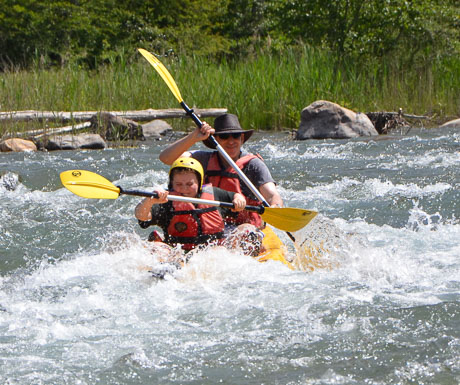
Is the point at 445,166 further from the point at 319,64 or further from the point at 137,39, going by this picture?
the point at 137,39

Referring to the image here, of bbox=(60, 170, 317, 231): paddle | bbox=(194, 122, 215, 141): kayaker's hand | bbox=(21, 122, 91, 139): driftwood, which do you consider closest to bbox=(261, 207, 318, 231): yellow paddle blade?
bbox=(60, 170, 317, 231): paddle

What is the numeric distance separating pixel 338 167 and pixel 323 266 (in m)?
3.80

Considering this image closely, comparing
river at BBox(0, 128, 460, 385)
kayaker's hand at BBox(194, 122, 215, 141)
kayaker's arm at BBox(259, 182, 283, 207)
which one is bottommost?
river at BBox(0, 128, 460, 385)

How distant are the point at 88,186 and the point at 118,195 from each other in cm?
20

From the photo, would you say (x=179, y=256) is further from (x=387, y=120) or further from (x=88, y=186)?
(x=387, y=120)

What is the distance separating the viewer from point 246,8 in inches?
914

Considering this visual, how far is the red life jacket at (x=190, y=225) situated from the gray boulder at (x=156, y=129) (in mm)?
6702

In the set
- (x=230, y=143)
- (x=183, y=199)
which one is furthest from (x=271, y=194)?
(x=183, y=199)

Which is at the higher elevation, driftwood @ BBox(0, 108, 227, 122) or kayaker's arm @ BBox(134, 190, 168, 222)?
driftwood @ BBox(0, 108, 227, 122)

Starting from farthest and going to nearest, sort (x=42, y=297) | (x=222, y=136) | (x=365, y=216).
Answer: (x=365, y=216)
(x=222, y=136)
(x=42, y=297)

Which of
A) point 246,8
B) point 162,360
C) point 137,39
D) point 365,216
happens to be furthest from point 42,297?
point 246,8

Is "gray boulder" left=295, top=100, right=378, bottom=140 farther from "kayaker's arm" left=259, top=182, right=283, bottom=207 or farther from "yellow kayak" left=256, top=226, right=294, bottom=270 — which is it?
"yellow kayak" left=256, top=226, right=294, bottom=270

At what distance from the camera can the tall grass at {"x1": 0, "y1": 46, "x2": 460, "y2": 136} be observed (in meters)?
11.7

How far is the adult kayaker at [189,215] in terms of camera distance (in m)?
4.71
